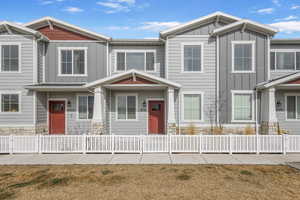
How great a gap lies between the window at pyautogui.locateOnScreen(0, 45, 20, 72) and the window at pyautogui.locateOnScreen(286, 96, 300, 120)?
17.2 meters

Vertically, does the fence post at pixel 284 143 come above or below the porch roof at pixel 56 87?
below

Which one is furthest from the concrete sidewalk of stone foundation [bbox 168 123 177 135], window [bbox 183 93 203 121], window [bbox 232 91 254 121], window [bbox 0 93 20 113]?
window [bbox 0 93 20 113]

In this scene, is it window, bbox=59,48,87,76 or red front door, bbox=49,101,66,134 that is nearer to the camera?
window, bbox=59,48,87,76

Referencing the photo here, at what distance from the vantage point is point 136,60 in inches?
602

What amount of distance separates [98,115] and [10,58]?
687cm

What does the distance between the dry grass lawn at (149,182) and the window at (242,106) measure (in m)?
6.01

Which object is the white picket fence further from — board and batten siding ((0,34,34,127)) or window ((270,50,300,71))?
window ((270,50,300,71))

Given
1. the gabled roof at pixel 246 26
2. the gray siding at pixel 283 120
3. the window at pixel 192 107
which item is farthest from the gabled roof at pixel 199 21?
the gray siding at pixel 283 120

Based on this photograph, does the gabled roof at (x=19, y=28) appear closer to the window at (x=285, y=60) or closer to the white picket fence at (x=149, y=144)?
the white picket fence at (x=149, y=144)

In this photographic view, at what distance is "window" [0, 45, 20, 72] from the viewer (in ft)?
45.5

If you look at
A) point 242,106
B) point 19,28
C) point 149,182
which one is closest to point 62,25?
point 19,28

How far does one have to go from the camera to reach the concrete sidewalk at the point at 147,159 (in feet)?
28.3

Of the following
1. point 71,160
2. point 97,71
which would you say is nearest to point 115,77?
point 97,71

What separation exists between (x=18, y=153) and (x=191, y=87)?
32.7 ft
